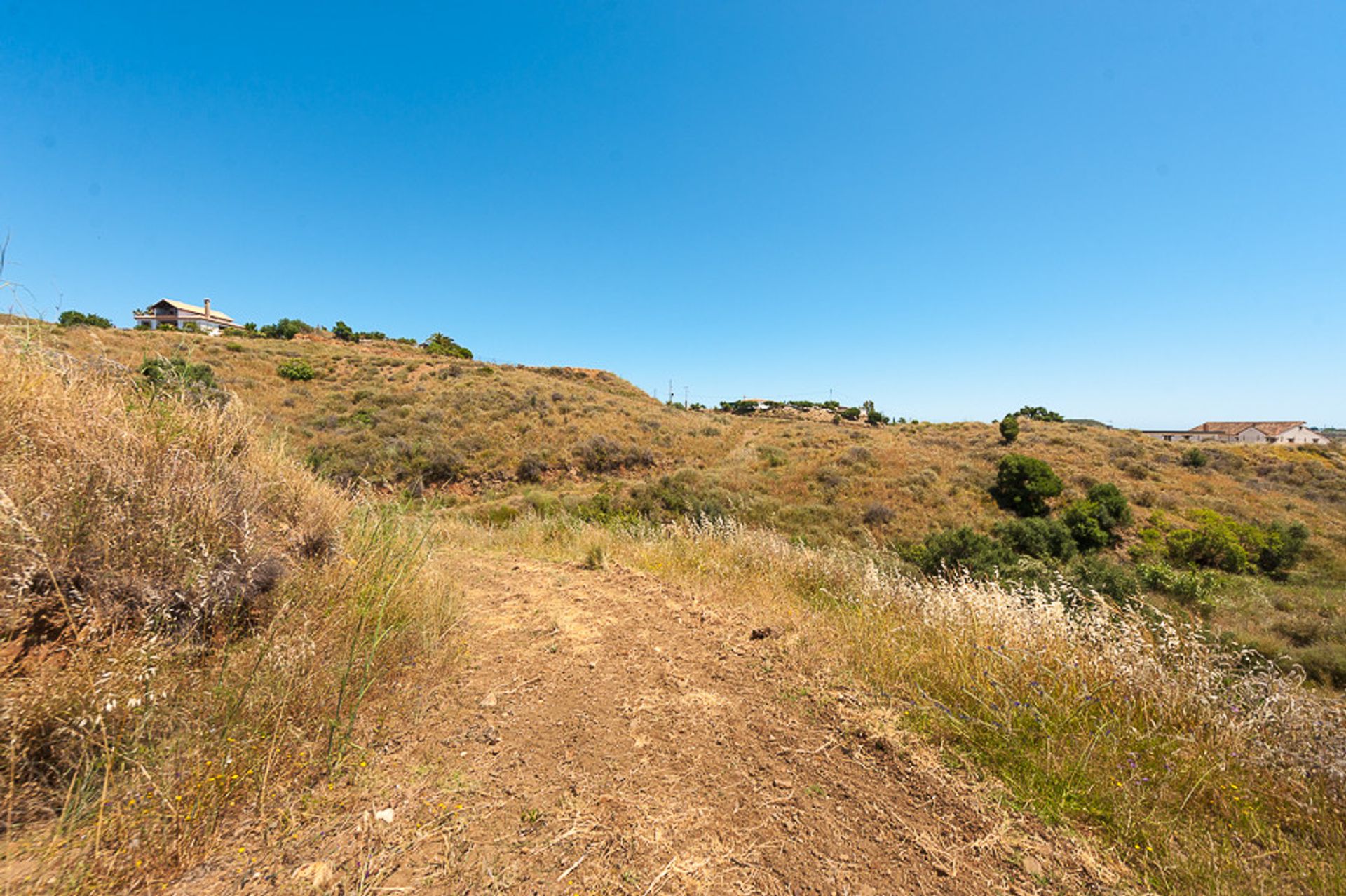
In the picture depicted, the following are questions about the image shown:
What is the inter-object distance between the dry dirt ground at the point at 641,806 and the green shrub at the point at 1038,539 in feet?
44.9

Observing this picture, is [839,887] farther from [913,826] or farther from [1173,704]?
[1173,704]

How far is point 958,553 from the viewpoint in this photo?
464 inches

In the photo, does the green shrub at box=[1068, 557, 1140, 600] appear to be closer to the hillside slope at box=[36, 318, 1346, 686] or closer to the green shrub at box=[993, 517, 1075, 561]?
the hillside slope at box=[36, 318, 1346, 686]

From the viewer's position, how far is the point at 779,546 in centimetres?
609

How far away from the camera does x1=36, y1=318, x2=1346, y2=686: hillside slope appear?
1236 cm

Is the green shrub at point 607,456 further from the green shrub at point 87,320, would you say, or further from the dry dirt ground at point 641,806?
the green shrub at point 87,320

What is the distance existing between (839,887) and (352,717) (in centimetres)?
214

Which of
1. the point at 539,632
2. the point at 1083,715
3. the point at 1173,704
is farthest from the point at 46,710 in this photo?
the point at 1173,704

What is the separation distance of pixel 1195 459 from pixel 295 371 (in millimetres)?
48204

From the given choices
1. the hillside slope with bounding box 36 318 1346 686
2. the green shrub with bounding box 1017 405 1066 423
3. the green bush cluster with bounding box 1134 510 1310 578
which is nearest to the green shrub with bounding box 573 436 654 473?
the hillside slope with bounding box 36 318 1346 686

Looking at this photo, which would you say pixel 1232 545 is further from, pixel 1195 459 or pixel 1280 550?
pixel 1195 459

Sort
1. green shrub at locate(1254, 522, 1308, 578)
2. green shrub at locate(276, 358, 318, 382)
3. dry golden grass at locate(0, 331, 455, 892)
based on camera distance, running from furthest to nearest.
→ green shrub at locate(276, 358, 318, 382), green shrub at locate(1254, 522, 1308, 578), dry golden grass at locate(0, 331, 455, 892)

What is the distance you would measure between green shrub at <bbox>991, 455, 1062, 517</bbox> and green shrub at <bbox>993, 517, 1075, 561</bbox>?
9.83ft

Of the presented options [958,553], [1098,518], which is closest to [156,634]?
[958,553]
